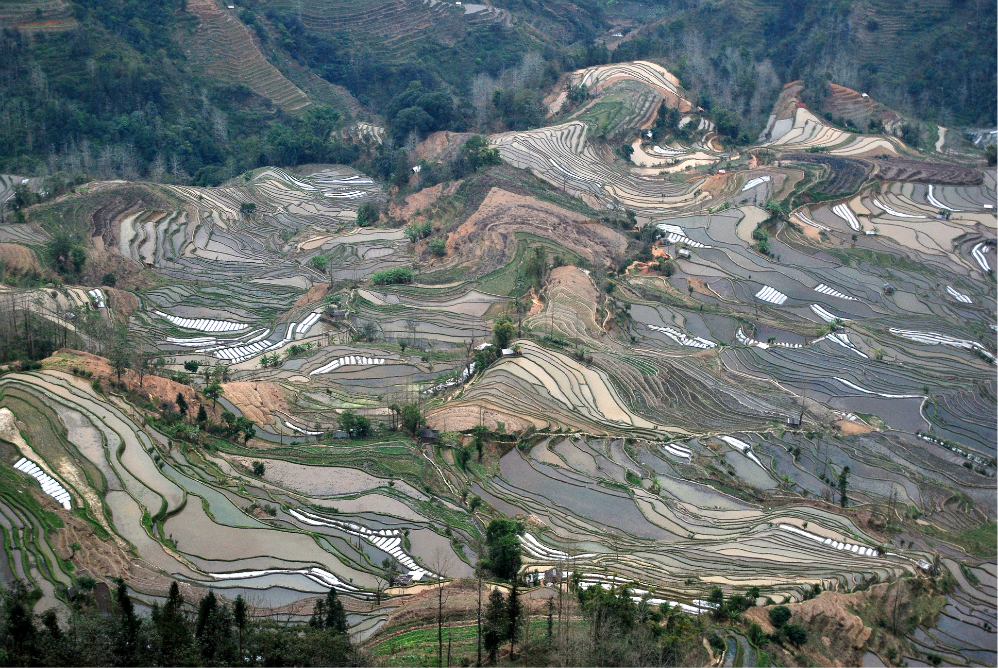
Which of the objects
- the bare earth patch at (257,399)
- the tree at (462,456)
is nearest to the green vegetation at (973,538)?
the tree at (462,456)

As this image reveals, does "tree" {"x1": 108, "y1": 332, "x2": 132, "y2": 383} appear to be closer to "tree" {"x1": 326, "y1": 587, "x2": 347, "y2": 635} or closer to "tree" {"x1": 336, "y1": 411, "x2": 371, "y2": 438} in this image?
"tree" {"x1": 336, "y1": 411, "x2": 371, "y2": 438}

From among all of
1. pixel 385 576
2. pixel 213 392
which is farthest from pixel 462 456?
pixel 213 392

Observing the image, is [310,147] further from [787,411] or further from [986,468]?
[986,468]

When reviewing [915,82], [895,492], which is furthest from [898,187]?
[895,492]

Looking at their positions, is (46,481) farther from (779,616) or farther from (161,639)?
(779,616)

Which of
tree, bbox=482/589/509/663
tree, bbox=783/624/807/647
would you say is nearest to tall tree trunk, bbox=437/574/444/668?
tree, bbox=482/589/509/663

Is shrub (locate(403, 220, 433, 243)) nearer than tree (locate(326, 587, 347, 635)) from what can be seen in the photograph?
No
